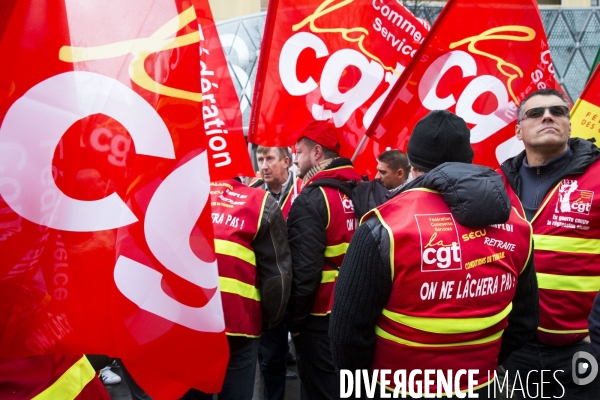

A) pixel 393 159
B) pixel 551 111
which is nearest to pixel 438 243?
pixel 551 111

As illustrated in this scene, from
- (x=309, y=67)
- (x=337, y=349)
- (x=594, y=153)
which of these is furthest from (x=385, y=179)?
(x=337, y=349)

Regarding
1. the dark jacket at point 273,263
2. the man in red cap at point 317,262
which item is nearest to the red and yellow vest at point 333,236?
the man in red cap at point 317,262

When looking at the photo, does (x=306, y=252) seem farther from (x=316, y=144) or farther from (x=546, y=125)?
(x=546, y=125)

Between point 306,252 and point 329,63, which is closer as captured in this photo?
point 306,252

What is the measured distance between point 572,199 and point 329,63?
1.91m

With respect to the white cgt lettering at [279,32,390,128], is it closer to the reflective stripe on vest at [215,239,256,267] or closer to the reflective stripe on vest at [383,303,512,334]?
the reflective stripe on vest at [215,239,256,267]

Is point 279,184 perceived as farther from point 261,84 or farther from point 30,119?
point 30,119

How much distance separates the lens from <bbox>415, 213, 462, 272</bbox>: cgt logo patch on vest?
2143mm

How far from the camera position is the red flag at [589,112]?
A: 4.12 meters

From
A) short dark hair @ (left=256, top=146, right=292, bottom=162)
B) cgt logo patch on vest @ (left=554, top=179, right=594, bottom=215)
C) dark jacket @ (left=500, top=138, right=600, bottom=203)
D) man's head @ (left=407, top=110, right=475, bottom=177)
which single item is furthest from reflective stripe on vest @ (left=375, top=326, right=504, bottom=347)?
short dark hair @ (left=256, top=146, right=292, bottom=162)

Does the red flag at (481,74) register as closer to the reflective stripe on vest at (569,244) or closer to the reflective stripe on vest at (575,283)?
the reflective stripe on vest at (569,244)

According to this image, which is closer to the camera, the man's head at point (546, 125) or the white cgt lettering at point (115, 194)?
the white cgt lettering at point (115, 194)

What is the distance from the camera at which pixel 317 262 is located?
3682 millimetres

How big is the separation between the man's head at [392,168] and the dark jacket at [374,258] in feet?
11.2
